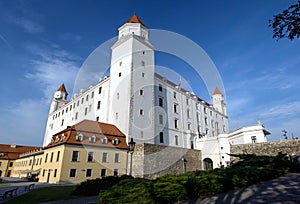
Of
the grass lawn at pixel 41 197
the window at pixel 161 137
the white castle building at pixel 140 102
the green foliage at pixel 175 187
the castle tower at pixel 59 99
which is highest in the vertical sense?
the castle tower at pixel 59 99

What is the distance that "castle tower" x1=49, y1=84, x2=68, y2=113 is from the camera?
52.9 meters

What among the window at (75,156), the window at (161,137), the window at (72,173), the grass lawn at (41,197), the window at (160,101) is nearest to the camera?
the grass lawn at (41,197)

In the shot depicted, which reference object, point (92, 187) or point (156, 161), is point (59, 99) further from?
point (92, 187)

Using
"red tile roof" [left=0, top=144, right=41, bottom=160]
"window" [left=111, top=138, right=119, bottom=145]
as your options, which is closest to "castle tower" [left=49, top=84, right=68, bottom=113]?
"red tile roof" [left=0, top=144, right=41, bottom=160]

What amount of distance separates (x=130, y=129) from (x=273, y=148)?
65.6ft

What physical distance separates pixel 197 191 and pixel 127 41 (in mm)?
29241

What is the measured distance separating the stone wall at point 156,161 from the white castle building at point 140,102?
3.64 meters

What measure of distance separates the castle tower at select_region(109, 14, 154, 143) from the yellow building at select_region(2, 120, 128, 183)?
2929mm

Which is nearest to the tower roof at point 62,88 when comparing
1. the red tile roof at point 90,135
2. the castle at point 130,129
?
the castle at point 130,129

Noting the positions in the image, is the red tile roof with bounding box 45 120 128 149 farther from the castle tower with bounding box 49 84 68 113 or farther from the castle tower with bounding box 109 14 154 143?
the castle tower with bounding box 49 84 68 113

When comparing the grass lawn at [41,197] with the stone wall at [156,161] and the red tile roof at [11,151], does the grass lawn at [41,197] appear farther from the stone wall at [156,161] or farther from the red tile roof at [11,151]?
the red tile roof at [11,151]

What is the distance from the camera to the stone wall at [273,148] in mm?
22500

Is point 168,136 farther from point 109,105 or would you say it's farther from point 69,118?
point 69,118

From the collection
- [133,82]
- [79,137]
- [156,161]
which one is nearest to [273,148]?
[156,161]
